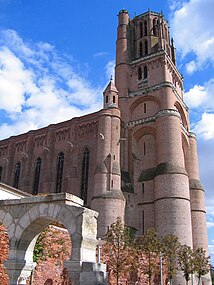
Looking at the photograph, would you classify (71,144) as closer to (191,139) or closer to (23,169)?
(23,169)

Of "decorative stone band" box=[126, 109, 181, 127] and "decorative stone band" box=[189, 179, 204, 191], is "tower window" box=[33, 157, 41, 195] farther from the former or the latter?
"decorative stone band" box=[189, 179, 204, 191]

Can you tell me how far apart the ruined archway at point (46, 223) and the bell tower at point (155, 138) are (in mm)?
22065

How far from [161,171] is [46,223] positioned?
77.9 feet

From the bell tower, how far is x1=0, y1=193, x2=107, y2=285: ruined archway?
22065 mm

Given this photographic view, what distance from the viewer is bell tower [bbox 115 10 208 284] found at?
3095 cm

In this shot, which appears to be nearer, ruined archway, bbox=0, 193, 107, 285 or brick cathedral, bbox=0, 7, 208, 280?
ruined archway, bbox=0, 193, 107, 285

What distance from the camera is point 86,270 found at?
834cm

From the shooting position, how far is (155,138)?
117 feet

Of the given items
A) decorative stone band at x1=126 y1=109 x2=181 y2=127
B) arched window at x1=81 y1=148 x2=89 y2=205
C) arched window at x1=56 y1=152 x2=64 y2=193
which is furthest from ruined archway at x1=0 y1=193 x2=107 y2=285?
decorative stone band at x1=126 y1=109 x2=181 y2=127

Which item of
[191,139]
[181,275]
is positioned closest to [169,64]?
[191,139]

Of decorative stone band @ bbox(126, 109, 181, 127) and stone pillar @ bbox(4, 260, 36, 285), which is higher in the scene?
decorative stone band @ bbox(126, 109, 181, 127)

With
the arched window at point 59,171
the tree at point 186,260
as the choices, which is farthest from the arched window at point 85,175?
the tree at point 186,260

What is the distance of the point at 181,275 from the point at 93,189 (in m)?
11.0

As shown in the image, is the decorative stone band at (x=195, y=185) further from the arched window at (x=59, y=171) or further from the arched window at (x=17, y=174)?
the arched window at (x=17, y=174)
